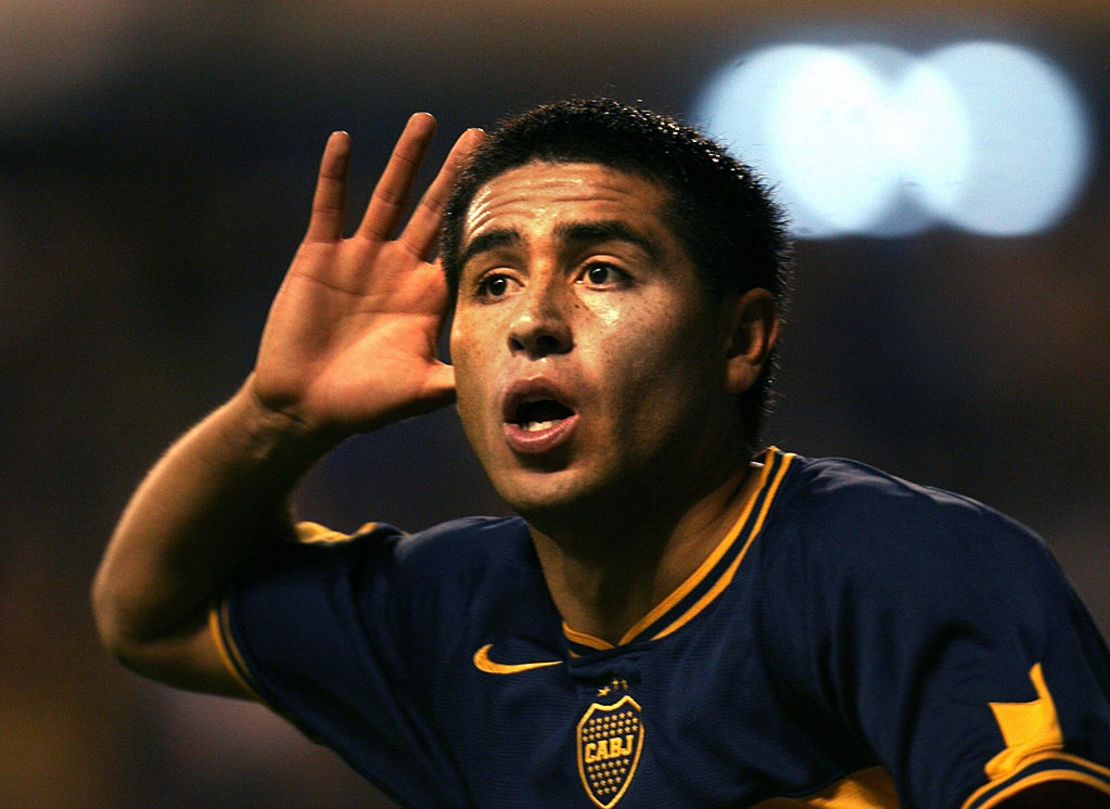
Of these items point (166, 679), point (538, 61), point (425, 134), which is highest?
point (538, 61)

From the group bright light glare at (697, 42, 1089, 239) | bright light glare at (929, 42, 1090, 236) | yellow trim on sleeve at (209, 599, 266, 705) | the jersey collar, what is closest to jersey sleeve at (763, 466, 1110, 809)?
the jersey collar

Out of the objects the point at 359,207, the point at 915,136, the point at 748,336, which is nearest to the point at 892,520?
the point at 748,336

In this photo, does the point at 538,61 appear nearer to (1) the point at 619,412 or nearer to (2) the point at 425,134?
(2) the point at 425,134

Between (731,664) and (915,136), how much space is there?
345cm

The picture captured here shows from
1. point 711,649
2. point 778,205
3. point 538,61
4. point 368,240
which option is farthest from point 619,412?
point 538,61

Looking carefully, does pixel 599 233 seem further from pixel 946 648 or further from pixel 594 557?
pixel 946 648

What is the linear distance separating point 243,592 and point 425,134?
0.75 meters

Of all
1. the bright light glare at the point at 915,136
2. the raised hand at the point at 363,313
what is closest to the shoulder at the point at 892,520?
the raised hand at the point at 363,313

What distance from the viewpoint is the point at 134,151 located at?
17.3 ft

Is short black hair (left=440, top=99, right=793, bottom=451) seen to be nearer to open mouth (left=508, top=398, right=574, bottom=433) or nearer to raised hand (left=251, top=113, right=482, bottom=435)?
raised hand (left=251, top=113, right=482, bottom=435)

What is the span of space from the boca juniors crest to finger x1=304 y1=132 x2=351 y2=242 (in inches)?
33.1

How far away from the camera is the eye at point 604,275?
1.97 metres

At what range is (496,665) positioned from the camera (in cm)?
218

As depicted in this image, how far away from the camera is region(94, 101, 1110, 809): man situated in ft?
5.51
